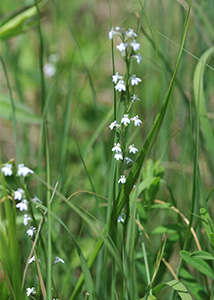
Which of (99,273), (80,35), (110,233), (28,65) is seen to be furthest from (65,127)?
(80,35)

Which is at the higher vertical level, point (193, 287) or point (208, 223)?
point (208, 223)

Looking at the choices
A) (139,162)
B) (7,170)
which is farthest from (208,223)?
(7,170)

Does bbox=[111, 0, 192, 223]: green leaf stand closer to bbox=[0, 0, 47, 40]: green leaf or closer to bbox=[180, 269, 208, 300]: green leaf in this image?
bbox=[180, 269, 208, 300]: green leaf

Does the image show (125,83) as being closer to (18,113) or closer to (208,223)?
(208,223)

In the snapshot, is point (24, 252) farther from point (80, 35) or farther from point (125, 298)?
point (80, 35)

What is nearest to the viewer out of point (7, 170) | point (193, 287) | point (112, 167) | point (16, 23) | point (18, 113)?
point (7, 170)

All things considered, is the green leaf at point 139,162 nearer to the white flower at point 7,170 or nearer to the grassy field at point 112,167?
the grassy field at point 112,167

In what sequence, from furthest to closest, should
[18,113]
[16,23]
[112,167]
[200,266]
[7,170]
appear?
[18,113] < [16,23] < [200,266] < [112,167] < [7,170]

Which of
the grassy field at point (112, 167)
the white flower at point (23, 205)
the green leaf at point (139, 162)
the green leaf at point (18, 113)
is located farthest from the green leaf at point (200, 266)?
the green leaf at point (18, 113)

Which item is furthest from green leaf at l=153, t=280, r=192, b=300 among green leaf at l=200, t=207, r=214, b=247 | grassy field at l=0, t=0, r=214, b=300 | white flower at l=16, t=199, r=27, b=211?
white flower at l=16, t=199, r=27, b=211
